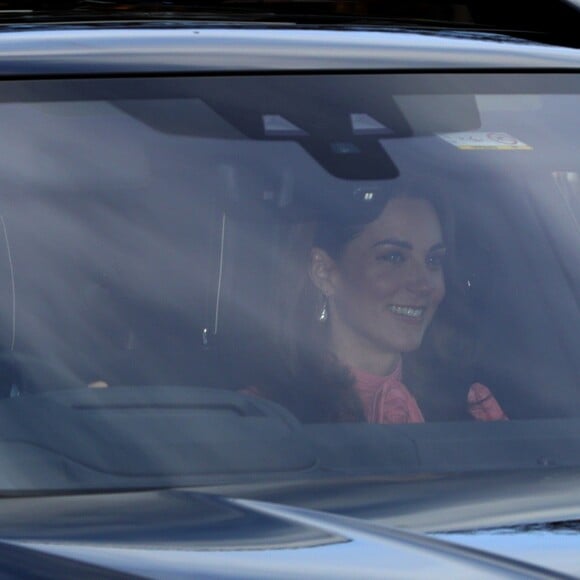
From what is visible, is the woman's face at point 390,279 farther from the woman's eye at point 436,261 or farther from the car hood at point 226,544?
the car hood at point 226,544

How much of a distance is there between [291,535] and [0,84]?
88 centimetres

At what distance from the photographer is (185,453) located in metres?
1.78

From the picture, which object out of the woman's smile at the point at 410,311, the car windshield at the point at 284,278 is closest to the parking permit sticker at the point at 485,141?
the car windshield at the point at 284,278

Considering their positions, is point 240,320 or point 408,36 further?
point 408,36

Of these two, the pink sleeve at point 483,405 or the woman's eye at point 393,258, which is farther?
the woman's eye at point 393,258

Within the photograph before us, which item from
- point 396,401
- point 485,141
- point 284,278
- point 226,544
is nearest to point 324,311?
point 284,278

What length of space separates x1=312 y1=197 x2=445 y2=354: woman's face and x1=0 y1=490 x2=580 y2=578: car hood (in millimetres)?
553

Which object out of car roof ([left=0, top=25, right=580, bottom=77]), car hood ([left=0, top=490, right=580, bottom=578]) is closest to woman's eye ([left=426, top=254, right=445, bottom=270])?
car roof ([left=0, top=25, right=580, bottom=77])

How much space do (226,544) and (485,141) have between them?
0.97m

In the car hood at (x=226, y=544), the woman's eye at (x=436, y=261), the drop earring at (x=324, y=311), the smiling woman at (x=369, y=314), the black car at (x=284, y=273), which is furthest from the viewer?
the woman's eye at (x=436, y=261)

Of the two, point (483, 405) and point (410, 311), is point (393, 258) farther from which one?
point (483, 405)

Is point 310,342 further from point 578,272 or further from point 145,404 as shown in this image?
point 578,272

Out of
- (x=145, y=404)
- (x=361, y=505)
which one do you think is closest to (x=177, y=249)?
(x=145, y=404)

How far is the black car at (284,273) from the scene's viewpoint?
1.76 metres
